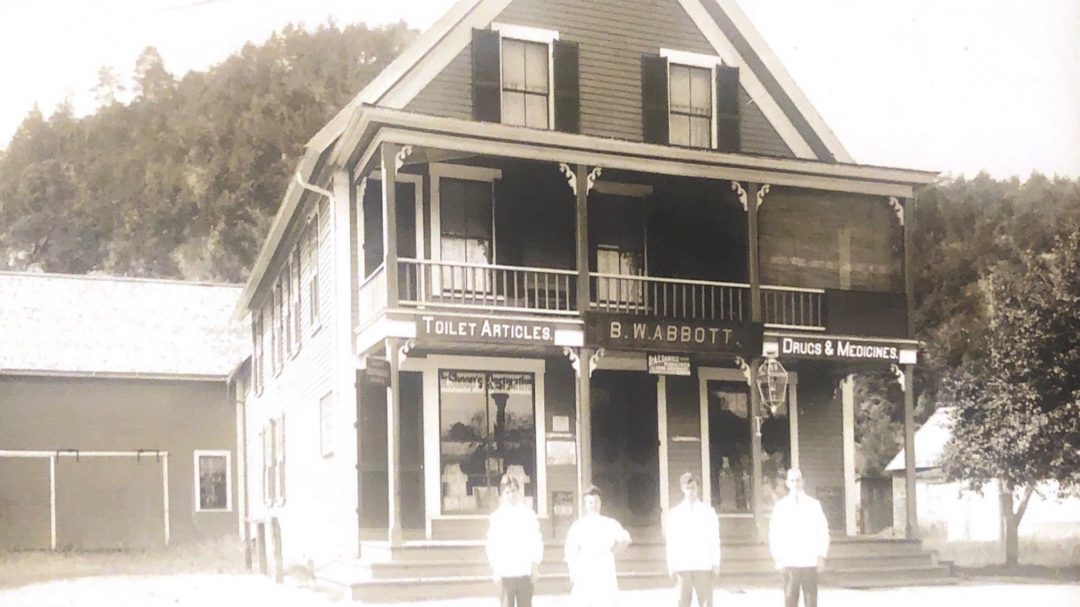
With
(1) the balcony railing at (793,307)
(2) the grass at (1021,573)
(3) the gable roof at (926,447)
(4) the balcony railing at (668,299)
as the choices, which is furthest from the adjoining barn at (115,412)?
(3) the gable roof at (926,447)

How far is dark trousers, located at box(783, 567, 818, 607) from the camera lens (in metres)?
10.6

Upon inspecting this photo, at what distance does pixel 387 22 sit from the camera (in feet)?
38.2

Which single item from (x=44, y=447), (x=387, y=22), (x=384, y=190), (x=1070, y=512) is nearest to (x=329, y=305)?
(x=384, y=190)

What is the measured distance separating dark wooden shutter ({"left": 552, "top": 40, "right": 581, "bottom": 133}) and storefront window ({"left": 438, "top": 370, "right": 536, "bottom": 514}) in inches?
123

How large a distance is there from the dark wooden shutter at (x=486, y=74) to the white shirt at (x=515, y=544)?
7199 millimetres

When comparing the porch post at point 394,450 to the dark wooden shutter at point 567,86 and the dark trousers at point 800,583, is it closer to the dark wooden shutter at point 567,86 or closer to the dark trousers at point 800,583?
the dark wooden shutter at point 567,86

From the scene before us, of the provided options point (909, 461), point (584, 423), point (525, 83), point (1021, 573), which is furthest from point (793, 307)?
point (525, 83)

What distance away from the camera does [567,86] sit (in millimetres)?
16781

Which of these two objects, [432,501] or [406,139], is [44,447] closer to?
[432,501]

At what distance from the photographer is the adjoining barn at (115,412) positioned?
1390 centimetres

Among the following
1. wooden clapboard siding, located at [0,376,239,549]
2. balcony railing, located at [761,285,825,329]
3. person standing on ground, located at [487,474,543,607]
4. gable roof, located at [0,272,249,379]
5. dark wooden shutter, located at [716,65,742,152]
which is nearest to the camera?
person standing on ground, located at [487,474,543,607]

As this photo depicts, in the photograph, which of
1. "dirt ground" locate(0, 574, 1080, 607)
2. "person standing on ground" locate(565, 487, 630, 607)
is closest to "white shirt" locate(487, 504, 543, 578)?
"person standing on ground" locate(565, 487, 630, 607)

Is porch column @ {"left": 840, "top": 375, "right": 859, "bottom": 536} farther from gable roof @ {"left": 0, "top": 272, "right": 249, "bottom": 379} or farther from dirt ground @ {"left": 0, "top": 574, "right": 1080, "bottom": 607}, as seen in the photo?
gable roof @ {"left": 0, "top": 272, "right": 249, "bottom": 379}

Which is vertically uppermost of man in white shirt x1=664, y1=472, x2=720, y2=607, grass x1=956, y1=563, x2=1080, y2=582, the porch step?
man in white shirt x1=664, y1=472, x2=720, y2=607
